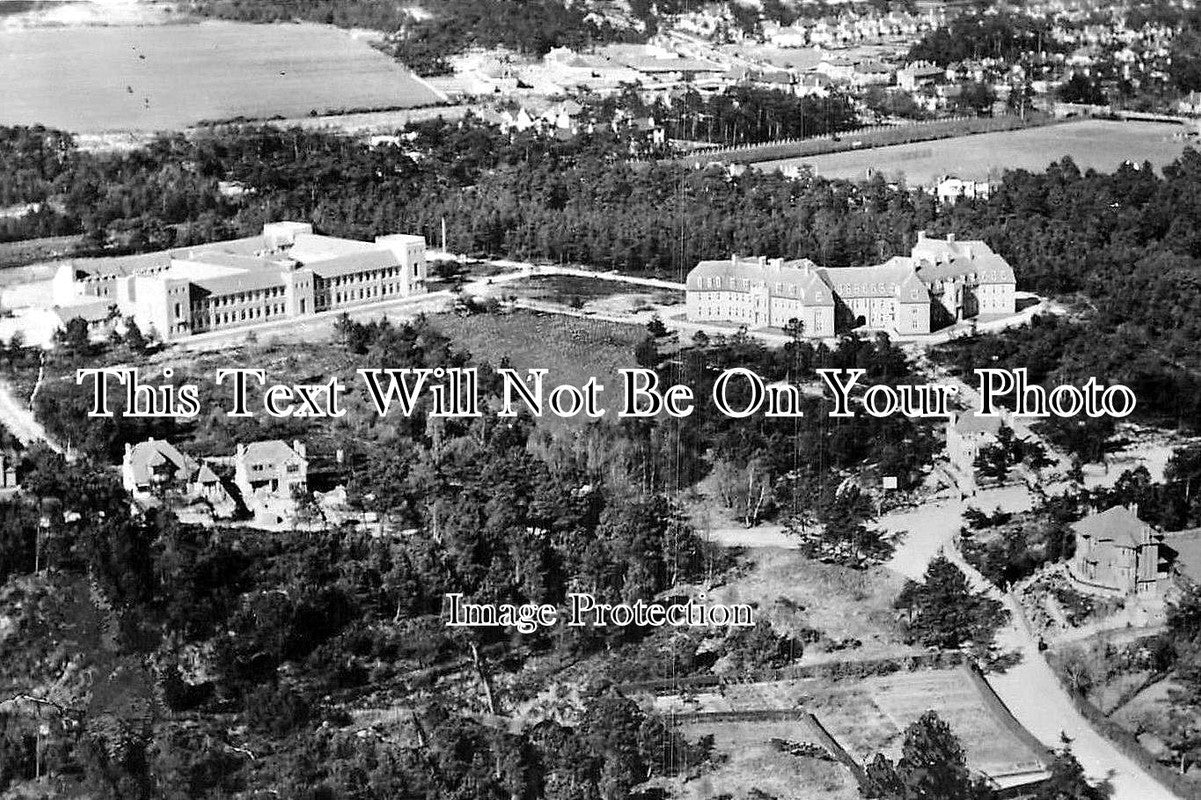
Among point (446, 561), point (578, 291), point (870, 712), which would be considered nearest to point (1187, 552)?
point (870, 712)

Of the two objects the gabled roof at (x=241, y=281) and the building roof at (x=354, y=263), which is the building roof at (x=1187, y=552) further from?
the gabled roof at (x=241, y=281)

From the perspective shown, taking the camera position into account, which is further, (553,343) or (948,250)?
(948,250)

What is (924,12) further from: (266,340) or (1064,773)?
(1064,773)

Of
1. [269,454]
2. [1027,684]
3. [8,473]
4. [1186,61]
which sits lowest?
[1027,684]

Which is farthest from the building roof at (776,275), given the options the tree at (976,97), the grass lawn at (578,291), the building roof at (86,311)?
the tree at (976,97)

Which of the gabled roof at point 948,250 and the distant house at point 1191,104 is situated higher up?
the distant house at point 1191,104

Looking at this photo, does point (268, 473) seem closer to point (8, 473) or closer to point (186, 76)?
point (8, 473)

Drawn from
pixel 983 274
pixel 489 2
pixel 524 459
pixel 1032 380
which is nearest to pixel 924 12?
pixel 489 2

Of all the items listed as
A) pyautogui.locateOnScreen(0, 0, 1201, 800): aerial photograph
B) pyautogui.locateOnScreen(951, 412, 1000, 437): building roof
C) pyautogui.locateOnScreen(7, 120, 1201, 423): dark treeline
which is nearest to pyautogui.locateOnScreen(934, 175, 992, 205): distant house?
pyautogui.locateOnScreen(0, 0, 1201, 800): aerial photograph

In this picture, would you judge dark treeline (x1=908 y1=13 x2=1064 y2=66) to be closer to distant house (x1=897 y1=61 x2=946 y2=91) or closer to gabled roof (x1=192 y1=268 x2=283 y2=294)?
distant house (x1=897 y1=61 x2=946 y2=91)
